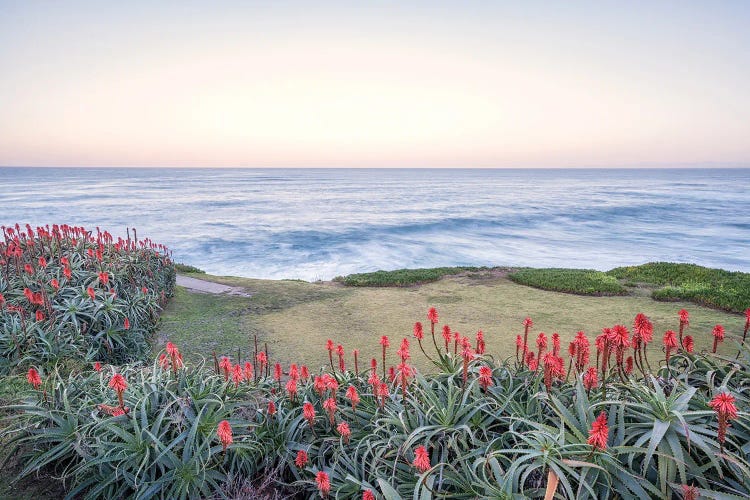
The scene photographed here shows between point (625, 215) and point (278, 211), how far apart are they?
35651 millimetres

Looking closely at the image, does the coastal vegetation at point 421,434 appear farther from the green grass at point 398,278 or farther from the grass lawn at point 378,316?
the green grass at point 398,278

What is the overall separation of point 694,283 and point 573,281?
292cm

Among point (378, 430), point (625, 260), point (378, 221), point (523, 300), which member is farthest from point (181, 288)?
point (378, 221)

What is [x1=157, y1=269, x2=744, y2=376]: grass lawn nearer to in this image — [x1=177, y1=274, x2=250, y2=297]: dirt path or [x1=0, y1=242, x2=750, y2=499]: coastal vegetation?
[x1=177, y1=274, x2=250, y2=297]: dirt path

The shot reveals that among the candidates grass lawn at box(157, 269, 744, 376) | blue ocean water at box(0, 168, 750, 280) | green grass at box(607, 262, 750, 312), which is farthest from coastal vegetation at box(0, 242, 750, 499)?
blue ocean water at box(0, 168, 750, 280)

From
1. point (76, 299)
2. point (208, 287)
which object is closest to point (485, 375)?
point (76, 299)

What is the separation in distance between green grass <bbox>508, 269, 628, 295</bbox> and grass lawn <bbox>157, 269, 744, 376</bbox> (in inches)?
12.1

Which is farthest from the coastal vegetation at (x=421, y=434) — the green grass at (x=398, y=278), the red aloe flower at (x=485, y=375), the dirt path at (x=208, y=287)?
the green grass at (x=398, y=278)

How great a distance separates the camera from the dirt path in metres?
11.2

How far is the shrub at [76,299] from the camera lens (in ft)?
17.0

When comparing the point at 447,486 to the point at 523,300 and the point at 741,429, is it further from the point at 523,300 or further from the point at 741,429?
the point at 523,300

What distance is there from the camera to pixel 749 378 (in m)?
3.08

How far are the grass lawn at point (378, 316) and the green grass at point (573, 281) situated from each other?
306 mm

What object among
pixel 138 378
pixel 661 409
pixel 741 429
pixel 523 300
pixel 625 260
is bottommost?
pixel 625 260
